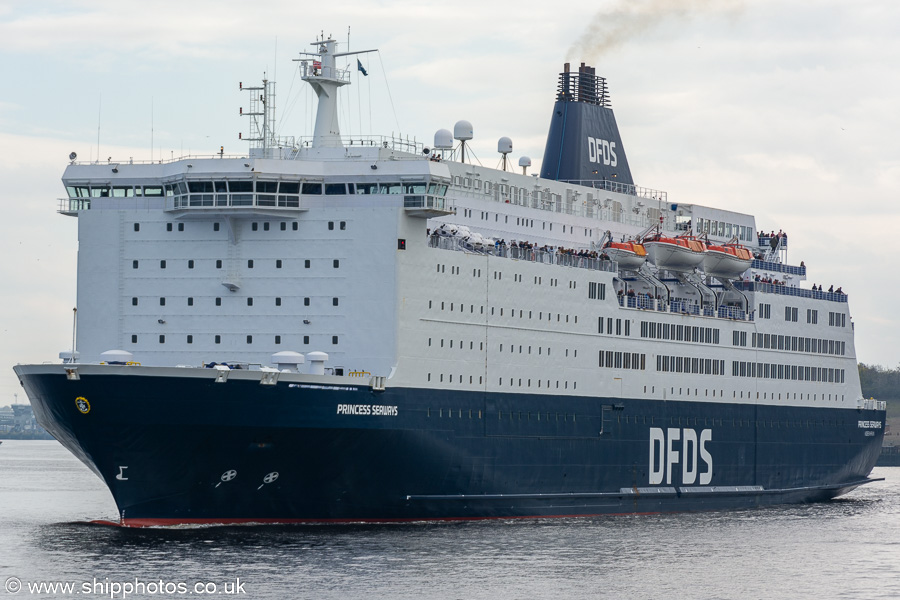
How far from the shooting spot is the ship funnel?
56.8 meters

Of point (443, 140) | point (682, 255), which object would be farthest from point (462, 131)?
point (682, 255)

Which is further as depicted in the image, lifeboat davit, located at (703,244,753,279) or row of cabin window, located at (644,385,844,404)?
lifeboat davit, located at (703,244,753,279)

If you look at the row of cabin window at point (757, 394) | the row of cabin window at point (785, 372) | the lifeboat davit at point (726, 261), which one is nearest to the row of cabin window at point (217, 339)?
the row of cabin window at point (757, 394)

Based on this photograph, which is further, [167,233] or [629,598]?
[167,233]

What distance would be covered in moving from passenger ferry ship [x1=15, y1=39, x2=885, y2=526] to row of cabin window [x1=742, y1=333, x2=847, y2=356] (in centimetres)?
105

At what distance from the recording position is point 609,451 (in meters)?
48.8

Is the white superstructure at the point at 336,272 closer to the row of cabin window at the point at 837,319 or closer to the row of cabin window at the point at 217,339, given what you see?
the row of cabin window at the point at 217,339

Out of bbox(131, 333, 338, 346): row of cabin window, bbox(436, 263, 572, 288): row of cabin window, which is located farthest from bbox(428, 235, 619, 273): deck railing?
bbox(131, 333, 338, 346): row of cabin window

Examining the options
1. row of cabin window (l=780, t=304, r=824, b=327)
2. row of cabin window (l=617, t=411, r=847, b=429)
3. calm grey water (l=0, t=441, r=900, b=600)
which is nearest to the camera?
calm grey water (l=0, t=441, r=900, b=600)

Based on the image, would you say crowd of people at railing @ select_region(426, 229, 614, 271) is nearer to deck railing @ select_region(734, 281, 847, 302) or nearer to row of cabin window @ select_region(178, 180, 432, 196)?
row of cabin window @ select_region(178, 180, 432, 196)

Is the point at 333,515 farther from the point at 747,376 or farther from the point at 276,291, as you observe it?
the point at 747,376

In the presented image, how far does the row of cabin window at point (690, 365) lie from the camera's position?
51844mm

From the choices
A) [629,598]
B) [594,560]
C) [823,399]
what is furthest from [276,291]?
[823,399]

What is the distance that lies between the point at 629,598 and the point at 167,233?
18409 millimetres
